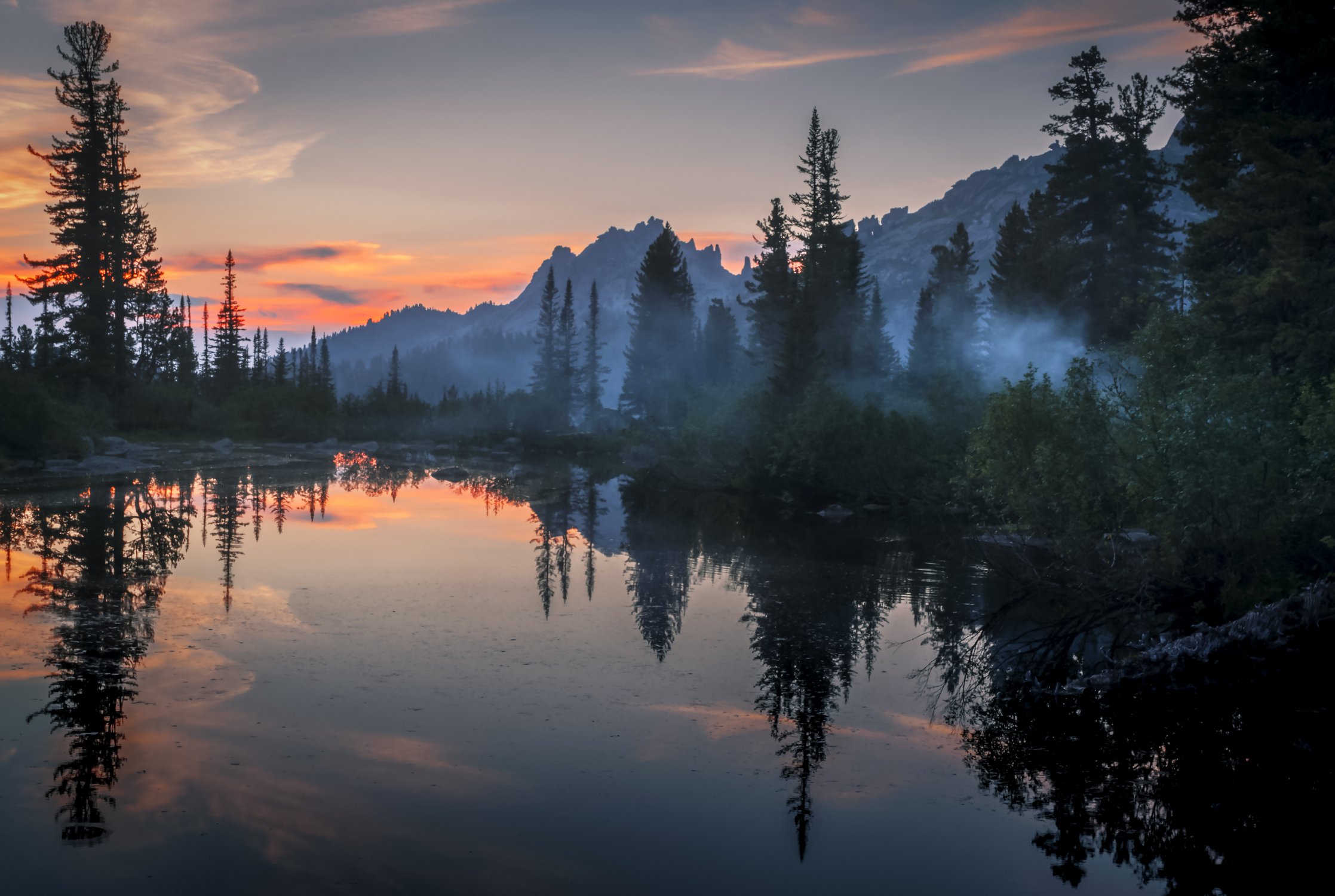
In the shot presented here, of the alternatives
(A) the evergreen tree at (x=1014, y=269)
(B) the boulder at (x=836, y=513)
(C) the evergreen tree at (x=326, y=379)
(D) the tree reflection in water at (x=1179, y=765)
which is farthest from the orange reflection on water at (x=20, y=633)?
(C) the evergreen tree at (x=326, y=379)

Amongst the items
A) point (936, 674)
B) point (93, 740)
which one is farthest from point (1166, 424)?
point (93, 740)

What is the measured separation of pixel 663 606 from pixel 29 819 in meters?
11.9

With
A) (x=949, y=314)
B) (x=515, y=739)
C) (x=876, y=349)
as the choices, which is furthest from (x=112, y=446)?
(x=949, y=314)

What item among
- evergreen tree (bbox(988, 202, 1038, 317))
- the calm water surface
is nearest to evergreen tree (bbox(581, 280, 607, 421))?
evergreen tree (bbox(988, 202, 1038, 317))

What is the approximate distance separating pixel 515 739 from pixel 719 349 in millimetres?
84539

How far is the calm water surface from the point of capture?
327 inches

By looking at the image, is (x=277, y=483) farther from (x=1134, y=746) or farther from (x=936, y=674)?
(x=1134, y=746)

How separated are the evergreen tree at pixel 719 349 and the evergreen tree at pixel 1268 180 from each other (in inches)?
2434

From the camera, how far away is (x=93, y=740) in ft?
33.9

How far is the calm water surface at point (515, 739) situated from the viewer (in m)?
8.30

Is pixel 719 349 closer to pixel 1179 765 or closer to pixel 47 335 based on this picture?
pixel 47 335

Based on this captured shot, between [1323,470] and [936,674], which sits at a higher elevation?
[1323,470]

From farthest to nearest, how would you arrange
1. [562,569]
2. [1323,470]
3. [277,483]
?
1. [277,483]
2. [562,569]
3. [1323,470]

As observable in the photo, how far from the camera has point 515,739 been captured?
36.3 ft
